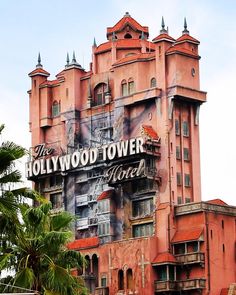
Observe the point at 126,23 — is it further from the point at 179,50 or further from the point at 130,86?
the point at 179,50

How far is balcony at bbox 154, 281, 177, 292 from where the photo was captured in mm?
88519

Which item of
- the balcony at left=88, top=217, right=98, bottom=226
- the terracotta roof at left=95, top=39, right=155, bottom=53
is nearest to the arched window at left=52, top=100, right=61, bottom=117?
the terracotta roof at left=95, top=39, right=155, bottom=53

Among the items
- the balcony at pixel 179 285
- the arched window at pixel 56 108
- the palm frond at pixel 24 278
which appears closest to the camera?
the palm frond at pixel 24 278

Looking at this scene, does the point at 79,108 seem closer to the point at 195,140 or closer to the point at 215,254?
the point at 195,140

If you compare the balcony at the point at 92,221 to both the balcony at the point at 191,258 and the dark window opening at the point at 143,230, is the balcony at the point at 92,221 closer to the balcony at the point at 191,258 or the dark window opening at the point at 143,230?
the dark window opening at the point at 143,230

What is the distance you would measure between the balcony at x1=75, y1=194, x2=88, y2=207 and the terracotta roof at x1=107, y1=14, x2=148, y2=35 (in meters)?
16.2

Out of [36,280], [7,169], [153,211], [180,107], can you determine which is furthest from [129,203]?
[7,169]

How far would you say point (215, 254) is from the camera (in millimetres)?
88875

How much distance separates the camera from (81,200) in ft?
325

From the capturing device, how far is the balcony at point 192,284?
87438 millimetres

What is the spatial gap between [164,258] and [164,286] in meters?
2.36

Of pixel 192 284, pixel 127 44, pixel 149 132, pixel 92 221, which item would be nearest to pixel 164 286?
pixel 192 284

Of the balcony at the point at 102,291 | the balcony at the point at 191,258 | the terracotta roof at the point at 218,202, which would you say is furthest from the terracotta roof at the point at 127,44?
the balcony at the point at 102,291

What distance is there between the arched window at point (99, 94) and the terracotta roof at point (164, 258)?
58.6ft
